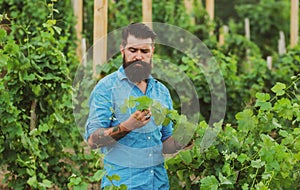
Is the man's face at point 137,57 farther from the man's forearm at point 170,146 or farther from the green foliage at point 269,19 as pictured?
the green foliage at point 269,19

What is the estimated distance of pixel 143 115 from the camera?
3262 mm

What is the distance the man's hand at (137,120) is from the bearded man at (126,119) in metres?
0.09

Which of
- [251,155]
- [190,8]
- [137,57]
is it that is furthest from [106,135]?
[190,8]

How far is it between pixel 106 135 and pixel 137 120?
0.20m

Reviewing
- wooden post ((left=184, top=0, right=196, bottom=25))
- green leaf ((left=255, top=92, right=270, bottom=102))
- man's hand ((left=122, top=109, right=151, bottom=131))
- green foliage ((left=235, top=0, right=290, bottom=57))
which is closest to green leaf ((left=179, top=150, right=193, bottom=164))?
green leaf ((left=255, top=92, right=270, bottom=102))

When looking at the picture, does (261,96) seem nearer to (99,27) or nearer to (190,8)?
(99,27)

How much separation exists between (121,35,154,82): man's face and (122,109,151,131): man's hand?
291 millimetres

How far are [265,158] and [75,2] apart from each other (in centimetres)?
593

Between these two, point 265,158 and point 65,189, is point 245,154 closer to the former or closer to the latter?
point 265,158

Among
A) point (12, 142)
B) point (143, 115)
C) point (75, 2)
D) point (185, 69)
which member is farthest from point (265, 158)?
point (75, 2)

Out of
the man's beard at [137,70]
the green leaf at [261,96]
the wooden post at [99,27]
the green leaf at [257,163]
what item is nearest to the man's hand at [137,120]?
the man's beard at [137,70]

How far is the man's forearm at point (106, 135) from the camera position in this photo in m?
3.36

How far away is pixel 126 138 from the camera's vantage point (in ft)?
11.5

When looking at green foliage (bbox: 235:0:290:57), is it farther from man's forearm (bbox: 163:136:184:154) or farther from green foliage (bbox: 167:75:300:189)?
man's forearm (bbox: 163:136:184:154)
